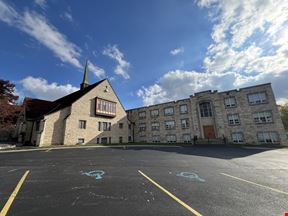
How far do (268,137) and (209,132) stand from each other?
959cm

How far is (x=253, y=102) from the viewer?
26375mm

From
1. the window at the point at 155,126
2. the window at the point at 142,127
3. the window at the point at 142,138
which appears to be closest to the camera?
the window at the point at 155,126

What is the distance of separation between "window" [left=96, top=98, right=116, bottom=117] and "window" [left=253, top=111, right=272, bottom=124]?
2880 cm

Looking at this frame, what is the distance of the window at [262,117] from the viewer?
971 inches

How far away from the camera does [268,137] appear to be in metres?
24.3

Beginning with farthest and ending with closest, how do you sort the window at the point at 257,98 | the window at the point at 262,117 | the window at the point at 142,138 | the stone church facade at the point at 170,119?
the window at the point at 142,138 < the window at the point at 257,98 < the window at the point at 262,117 < the stone church facade at the point at 170,119

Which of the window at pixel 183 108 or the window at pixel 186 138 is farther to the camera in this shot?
the window at pixel 183 108

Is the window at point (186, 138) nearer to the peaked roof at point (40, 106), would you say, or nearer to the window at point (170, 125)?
the window at point (170, 125)

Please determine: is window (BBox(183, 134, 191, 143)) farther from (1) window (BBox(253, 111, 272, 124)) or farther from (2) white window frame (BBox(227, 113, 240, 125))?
(1) window (BBox(253, 111, 272, 124))

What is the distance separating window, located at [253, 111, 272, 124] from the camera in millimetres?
24672

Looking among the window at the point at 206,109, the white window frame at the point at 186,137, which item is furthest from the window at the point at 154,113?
the window at the point at 206,109

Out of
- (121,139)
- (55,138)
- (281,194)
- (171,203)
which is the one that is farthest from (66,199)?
→ (121,139)

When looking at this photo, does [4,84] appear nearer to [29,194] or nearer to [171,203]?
[29,194]

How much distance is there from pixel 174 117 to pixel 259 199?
1203 inches
